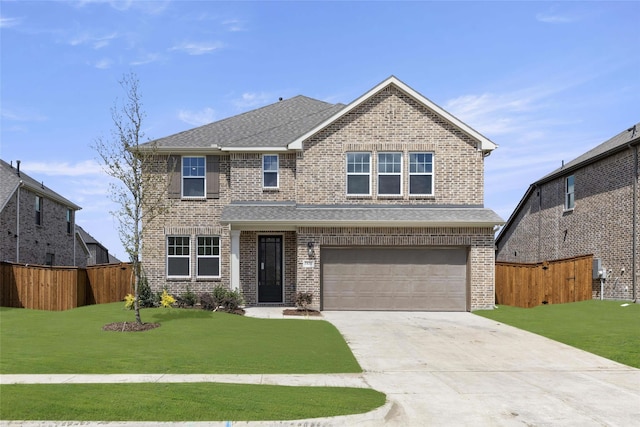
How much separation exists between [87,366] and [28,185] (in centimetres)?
2093

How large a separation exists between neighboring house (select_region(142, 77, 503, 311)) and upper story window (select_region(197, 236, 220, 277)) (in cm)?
4

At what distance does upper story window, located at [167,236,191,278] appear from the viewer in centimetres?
2211

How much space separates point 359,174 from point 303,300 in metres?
5.56

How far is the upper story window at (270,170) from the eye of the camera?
22.3m

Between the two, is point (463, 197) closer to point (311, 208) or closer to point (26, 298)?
point (311, 208)

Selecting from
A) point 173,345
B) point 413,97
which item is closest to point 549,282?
point 413,97

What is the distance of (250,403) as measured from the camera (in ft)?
25.8

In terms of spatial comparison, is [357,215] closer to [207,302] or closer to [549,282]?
[207,302]

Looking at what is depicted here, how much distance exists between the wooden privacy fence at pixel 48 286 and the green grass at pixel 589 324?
616 inches

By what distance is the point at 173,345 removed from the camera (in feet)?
43.1

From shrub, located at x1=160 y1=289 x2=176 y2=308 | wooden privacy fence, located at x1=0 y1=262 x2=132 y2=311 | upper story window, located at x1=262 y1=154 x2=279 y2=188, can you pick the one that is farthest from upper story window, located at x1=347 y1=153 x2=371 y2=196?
wooden privacy fence, located at x1=0 y1=262 x2=132 y2=311

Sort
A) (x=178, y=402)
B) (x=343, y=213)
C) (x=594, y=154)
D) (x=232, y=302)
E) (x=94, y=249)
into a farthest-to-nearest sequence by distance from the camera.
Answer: (x=94, y=249) → (x=594, y=154) → (x=343, y=213) → (x=232, y=302) → (x=178, y=402)

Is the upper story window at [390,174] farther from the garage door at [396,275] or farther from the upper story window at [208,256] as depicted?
the upper story window at [208,256]

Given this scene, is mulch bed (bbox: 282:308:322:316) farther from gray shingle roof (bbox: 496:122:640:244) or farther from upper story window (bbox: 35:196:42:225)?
upper story window (bbox: 35:196:42:225)
